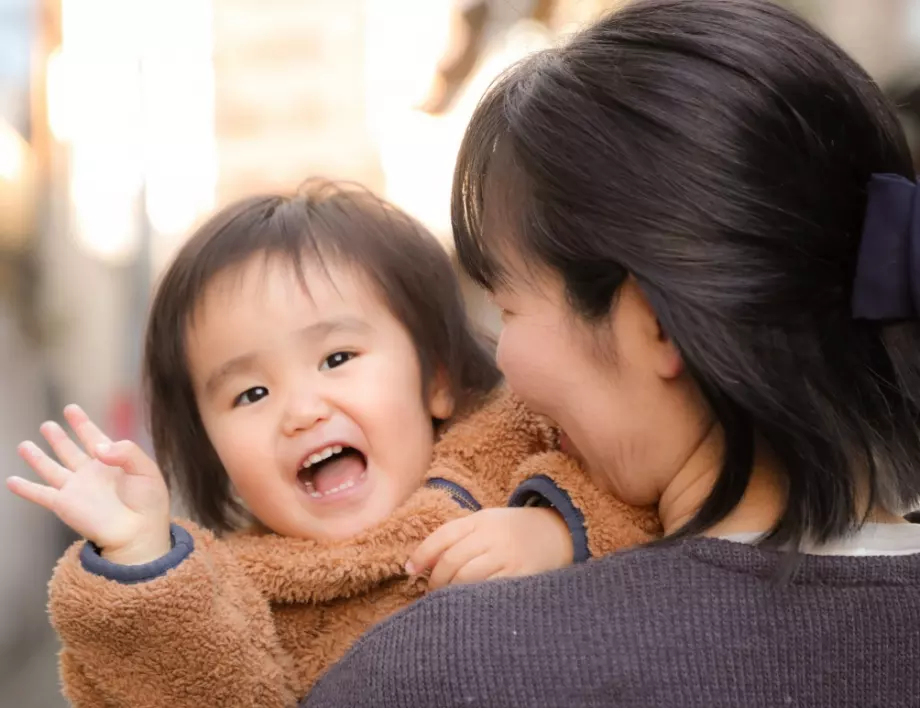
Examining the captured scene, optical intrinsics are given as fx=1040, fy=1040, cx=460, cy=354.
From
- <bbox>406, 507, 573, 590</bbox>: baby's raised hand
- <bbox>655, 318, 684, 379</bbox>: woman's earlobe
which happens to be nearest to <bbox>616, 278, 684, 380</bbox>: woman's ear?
<bbox>655, 318, 684, 379</bbox>: woman's earlobe

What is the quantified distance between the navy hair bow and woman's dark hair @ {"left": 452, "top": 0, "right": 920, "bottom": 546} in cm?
2

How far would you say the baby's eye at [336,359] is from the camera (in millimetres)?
1303

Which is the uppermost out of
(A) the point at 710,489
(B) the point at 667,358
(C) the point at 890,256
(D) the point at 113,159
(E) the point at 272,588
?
(C) the point at 890,256

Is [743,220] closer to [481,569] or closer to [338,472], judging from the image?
[481,569]

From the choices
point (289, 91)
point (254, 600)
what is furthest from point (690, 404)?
point (289, 91)

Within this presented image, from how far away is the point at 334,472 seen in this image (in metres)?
1.30

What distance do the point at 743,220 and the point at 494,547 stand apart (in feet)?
1.38

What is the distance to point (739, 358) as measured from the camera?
0.86 m

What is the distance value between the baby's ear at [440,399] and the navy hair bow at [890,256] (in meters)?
0.62

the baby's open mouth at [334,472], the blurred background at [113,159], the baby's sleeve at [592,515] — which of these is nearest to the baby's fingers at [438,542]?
the baby's sleeve at [592,515]

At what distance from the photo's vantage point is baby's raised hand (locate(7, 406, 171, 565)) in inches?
39.5

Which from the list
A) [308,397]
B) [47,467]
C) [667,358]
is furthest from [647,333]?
[47,467]

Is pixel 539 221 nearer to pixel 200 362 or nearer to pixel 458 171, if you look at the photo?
pixel 458 171

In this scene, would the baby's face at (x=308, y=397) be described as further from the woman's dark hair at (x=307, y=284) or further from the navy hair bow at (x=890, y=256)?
the navy hair bow at (x=890, y=256)
